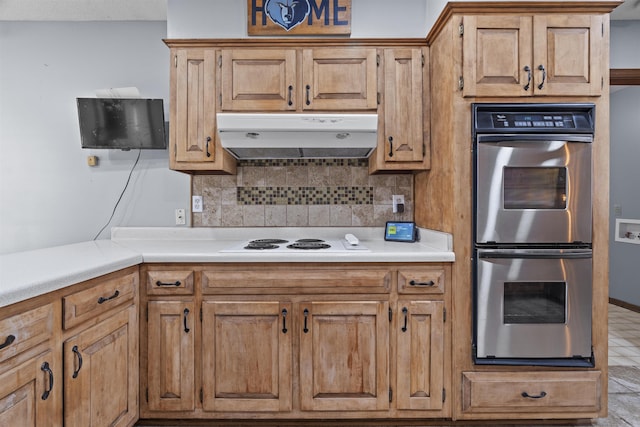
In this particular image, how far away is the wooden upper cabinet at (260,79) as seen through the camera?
220 cm

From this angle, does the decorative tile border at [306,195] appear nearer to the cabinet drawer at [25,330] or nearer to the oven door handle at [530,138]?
the oven door handle at [530,138]

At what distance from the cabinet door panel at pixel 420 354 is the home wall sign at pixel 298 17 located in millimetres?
1736

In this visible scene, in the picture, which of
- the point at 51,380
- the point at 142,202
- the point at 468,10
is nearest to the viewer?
the point at 51,380

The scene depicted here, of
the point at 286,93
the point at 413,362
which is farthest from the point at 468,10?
the point at 413,362

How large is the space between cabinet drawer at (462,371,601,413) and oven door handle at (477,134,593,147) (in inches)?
47.3

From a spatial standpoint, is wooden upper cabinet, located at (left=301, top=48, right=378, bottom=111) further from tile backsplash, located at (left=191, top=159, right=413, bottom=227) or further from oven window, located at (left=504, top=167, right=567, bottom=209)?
oven window, located at (left=504, top=167, right=567, bottom=209)

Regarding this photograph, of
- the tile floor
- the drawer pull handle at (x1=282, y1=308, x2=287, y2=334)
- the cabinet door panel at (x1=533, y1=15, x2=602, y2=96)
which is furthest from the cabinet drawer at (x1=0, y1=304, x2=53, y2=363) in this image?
the cabinet door panel at (x1=533, y1=15, x2=602, y2=96)

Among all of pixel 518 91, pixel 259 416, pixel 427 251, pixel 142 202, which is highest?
pixel 518 91

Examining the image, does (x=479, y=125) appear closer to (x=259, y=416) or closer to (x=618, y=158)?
(x=259, y=416)

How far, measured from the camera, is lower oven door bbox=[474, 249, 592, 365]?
183 centimetres

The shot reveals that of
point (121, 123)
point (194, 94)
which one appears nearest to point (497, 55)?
point (194, 94)

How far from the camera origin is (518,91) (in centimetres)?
185

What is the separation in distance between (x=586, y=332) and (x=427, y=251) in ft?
2.95

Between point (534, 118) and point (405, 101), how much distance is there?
71 centimetres
